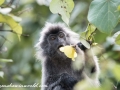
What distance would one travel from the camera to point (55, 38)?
4.67 m

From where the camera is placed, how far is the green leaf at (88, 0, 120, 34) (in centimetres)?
205

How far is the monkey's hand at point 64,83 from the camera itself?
4.18m

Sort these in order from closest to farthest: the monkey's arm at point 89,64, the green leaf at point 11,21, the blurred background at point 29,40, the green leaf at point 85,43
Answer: the green leaf at point 85,43 < the green leaf at point 11,21 < the monkey's arm at point 89,64 < the blurred background at point 29,40

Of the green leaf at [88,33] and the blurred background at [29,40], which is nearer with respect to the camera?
the green leaf at [88,33]

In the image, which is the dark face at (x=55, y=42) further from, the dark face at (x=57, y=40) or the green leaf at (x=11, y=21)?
the green leaf at (x=11, y=21)

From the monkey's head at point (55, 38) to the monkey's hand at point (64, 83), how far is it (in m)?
0.45

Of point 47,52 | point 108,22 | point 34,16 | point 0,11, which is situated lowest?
point 108,22

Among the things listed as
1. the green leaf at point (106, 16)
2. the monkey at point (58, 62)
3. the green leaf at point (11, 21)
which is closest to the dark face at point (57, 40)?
the monkey at point (58, 62)

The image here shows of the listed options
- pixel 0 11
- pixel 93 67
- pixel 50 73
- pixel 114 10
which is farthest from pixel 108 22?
pixel 50 73

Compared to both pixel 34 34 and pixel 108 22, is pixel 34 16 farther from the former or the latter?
pixel 108 22

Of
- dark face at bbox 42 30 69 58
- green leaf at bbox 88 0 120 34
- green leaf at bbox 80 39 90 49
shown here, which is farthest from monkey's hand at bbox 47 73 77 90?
green leaf at bbox 88 0 120 34

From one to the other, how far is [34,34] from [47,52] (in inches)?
85.1

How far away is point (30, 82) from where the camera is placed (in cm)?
645

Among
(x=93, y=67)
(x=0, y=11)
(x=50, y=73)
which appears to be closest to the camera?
(x=0, y=11)
